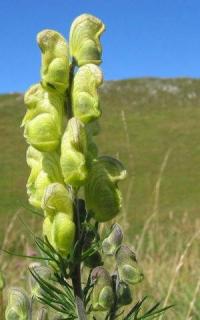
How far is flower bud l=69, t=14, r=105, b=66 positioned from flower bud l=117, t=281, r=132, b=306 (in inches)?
17.8

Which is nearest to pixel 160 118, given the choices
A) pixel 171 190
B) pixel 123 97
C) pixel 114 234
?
pixel 123 97

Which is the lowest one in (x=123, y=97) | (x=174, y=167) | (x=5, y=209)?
(x=5, y=209)

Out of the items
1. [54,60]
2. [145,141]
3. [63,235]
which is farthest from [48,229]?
[145,141]

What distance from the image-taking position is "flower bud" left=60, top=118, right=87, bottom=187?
1061mm

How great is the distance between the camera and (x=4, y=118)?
32781mm

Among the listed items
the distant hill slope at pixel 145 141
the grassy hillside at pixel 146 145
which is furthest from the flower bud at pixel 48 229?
the distant hill slope at pixel 145 141

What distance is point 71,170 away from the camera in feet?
3.48

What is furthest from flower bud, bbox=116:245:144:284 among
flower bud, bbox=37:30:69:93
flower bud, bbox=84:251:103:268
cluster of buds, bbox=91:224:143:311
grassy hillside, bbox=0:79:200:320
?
grassy hillside, bbox=0:79:200:320

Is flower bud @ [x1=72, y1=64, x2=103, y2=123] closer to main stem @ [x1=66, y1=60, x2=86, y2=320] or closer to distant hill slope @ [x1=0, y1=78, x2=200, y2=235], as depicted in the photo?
main stem @ [x1=66, y1=60, x2=86, y2=320]

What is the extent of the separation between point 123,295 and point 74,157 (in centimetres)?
36

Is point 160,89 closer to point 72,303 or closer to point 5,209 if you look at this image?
point 5,209

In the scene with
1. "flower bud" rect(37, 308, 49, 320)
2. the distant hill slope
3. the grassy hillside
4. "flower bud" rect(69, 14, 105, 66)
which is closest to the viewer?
"flower bud" rect(69, 14, 105, 66)

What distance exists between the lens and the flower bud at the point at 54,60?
3.59 ft

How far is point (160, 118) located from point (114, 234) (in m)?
31.1
